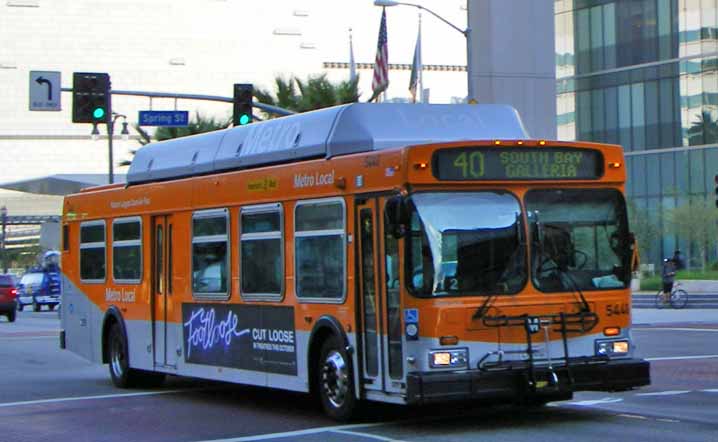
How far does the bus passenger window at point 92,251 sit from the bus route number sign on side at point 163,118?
1288 centimetres

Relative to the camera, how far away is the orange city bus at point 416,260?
12.6 metres

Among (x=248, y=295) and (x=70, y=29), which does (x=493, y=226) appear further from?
(x=70, y=29)

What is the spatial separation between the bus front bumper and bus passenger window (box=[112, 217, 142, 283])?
7.19 meters

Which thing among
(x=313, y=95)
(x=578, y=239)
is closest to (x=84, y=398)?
(x=578, y=239)

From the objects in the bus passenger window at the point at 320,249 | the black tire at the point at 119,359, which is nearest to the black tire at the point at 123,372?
the black tire at the point at 119,359

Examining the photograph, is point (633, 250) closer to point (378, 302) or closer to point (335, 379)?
point (378, 302)

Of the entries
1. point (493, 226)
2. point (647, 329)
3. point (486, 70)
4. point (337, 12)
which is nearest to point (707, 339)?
point (647, 329)

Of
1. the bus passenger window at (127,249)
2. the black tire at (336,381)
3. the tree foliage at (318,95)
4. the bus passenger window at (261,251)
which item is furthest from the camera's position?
the tree foliage at (318,95)

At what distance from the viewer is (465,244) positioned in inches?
501

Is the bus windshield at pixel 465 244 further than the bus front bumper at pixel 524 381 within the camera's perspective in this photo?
Yes

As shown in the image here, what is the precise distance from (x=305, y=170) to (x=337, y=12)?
97830 mm

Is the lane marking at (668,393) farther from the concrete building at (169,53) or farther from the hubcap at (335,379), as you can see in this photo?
the concrete building at (169,53)

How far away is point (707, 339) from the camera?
27062 millimetres

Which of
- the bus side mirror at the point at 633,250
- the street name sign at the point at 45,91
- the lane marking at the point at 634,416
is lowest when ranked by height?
the lane marking at the point at 634,416
